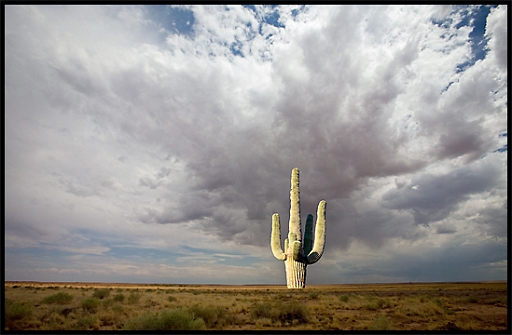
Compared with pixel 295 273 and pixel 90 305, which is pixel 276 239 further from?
pixel 90 305

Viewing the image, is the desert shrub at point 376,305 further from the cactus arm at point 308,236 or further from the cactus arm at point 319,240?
the cactus arm at point 308,236

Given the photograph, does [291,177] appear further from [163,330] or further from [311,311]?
[163,330]

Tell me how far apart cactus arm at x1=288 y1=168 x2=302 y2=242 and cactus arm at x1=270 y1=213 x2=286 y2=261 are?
2450 mm

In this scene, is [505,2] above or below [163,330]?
above

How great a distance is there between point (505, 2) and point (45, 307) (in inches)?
1176

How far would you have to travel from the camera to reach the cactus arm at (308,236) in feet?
119

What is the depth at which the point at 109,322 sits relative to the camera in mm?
17703

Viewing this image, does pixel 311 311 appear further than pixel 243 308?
No

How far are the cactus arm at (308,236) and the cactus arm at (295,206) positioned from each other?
2.99m

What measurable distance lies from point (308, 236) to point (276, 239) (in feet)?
12.6

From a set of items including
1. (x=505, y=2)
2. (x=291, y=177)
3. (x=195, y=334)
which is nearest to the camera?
(x=505, y=2)

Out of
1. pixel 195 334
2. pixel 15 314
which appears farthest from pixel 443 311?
pixel 15 314

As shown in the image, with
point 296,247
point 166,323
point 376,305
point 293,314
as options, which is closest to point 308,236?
point 296,247

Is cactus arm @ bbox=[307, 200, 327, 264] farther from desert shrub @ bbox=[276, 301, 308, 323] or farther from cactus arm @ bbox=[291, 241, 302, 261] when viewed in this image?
desert shrub @ bbox=[276, 301, 308, 323]
